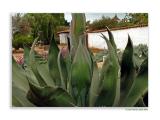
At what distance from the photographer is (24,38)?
2533 millimetres

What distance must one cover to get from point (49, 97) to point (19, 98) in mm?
207

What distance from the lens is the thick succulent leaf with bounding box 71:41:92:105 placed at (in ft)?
8.24

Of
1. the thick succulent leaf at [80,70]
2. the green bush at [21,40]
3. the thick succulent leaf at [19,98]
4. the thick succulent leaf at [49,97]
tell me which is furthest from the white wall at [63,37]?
the thick succulent leaf at [19,98]

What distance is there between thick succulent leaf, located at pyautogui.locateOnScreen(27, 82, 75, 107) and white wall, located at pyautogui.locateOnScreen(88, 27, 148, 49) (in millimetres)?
393

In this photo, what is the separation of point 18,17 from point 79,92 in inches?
26.2

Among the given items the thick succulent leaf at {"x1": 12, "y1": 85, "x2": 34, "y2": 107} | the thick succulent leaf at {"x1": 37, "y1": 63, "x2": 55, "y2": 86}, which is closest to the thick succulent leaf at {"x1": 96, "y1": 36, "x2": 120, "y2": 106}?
the thick succulent leaf at {"x1": 37, "y1": 63, "x2": 55, "y2": 86}

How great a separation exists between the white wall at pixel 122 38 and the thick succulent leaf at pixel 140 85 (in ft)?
0.52

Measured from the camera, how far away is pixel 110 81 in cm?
251

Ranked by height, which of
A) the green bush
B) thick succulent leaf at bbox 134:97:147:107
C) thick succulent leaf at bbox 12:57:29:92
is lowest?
thick succulent leaf at bbox 134:97:147:107

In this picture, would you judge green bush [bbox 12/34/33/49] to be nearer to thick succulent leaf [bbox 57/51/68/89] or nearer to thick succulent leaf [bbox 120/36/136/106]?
thick succulent leaf [bbox 57/51/68/89]

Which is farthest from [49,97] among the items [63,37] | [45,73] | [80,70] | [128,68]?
[128,68]
